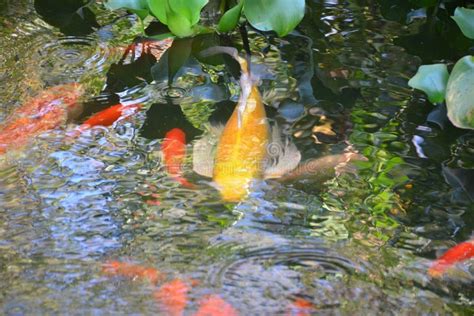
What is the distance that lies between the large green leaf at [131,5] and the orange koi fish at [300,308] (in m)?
1.61

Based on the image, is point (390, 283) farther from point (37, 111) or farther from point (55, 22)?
point (55, 22)

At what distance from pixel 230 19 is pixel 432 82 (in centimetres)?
90

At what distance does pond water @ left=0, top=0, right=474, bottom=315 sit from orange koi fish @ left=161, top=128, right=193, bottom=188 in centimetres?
2

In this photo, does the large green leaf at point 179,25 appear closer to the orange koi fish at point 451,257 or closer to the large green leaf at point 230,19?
the large green leaf at point 230,19

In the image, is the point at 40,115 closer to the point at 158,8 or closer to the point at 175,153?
the point at 175,153

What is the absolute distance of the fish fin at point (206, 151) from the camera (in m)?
2.06

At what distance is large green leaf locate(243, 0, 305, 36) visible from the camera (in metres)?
2.59

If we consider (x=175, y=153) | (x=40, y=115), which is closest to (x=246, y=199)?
(x=175, y=153)

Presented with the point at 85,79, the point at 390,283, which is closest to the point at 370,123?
the point at 390,283

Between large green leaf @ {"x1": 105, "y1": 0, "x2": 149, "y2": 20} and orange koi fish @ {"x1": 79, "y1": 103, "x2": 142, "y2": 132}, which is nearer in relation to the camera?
orange koi fish @ {"x1": 79, "y1": 103, "x2": 142, "y2": 132}

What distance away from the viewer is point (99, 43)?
9.56ft

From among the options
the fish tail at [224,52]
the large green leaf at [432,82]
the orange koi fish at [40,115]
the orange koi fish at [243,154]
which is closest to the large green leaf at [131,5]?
the fish tail at [224,52]

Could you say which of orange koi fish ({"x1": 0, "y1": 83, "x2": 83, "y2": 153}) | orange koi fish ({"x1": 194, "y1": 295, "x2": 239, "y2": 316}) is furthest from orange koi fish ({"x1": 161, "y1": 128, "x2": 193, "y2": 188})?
orange koi fish ({"x1": 194, "y1": 295, "x2": 239, "y2": 316})

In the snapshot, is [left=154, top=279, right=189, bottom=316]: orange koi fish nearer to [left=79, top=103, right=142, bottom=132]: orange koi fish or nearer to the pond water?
the pond water
